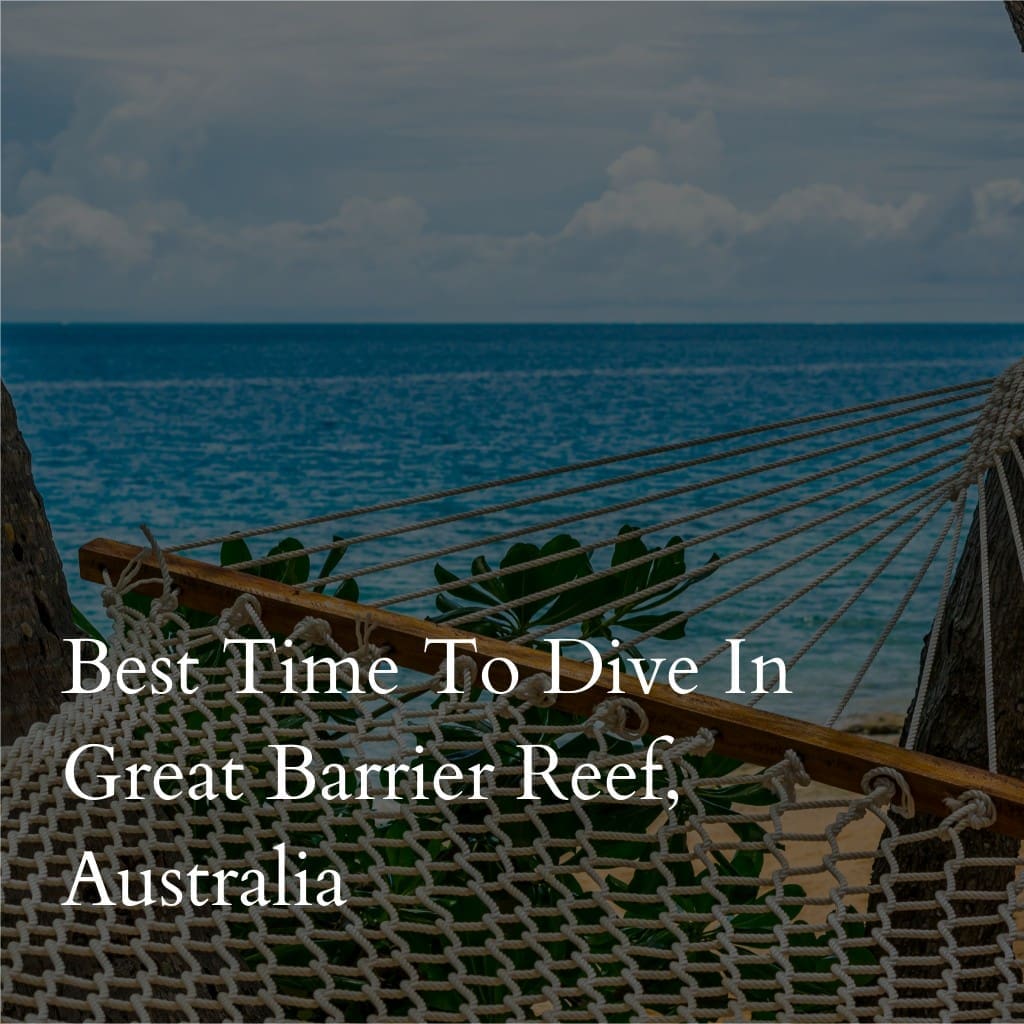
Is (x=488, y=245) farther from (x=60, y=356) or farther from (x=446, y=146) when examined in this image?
(x=60, y=356)

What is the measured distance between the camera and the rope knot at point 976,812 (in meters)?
1.18

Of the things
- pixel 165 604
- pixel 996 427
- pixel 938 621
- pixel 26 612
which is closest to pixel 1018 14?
pixel 996 427

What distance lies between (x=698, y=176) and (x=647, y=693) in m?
29.6

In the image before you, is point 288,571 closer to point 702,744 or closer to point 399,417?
point 702,744

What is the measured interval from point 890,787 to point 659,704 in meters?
0.25

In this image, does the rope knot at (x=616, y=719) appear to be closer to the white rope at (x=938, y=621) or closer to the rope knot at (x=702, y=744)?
the rope knot at (x=702, y=744)

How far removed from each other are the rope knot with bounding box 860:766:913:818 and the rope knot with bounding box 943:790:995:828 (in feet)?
0.14

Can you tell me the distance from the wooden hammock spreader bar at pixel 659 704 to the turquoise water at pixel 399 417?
4722mm

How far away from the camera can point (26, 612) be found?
1.39 metres

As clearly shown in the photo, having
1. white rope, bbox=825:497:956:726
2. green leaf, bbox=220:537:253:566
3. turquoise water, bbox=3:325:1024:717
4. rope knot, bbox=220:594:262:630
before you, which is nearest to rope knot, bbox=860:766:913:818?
white rope, bbox=825:497:956:726

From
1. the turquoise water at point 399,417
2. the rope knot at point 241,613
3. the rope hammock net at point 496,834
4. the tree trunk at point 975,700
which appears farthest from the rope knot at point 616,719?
the turquoise water at point 399,417

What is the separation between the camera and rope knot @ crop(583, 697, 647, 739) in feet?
4.28

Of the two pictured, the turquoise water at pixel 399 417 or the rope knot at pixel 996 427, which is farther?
the turquoise water at pixel 399 417

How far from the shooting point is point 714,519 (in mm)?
9922
